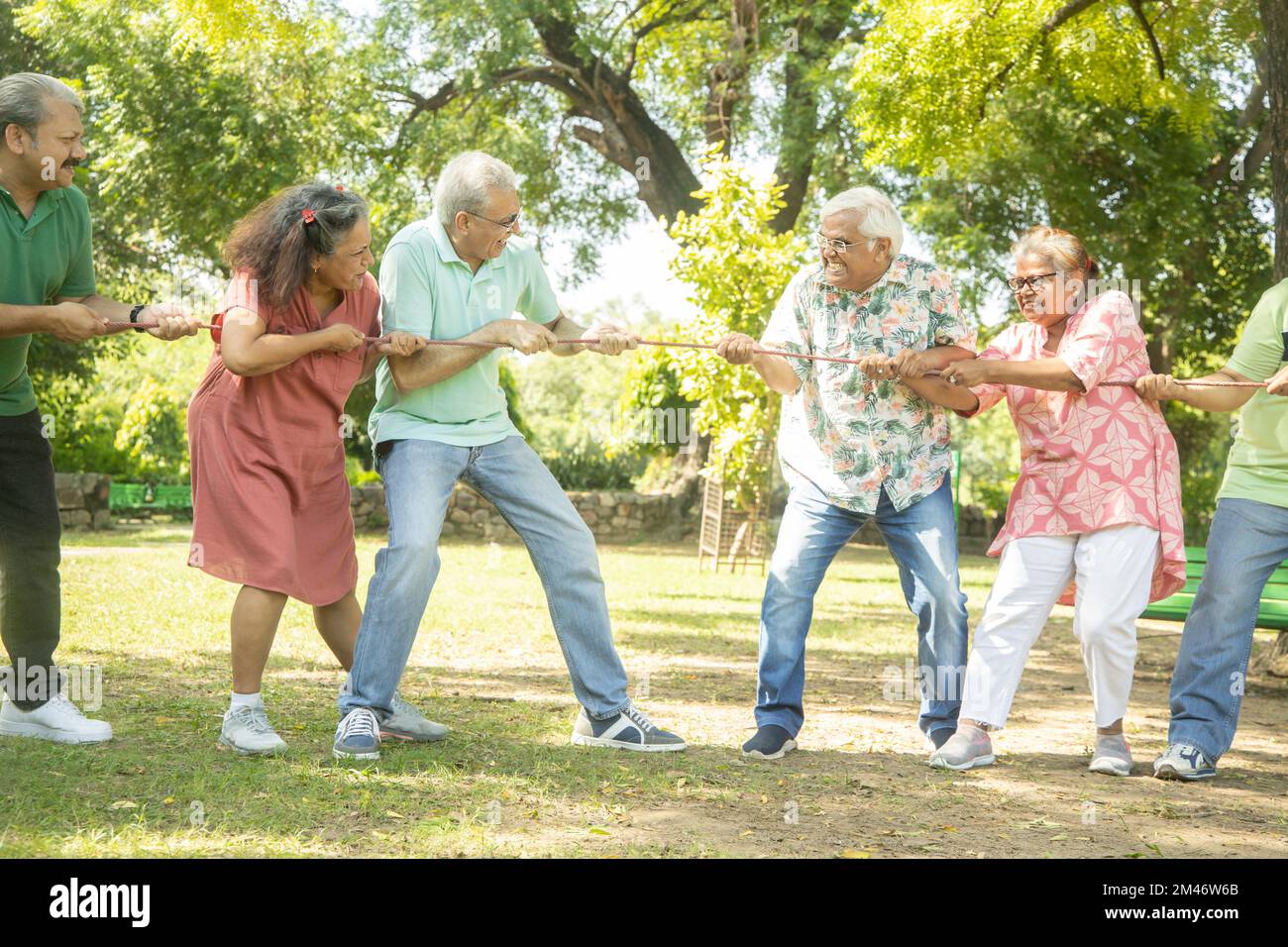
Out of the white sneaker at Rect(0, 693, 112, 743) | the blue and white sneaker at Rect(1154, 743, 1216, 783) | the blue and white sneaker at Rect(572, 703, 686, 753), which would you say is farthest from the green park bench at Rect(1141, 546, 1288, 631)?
the white sneaker at Rect(0, 693, 112, 743)

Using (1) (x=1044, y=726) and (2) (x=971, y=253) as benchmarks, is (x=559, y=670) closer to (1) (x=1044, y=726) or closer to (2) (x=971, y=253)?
(1) (x=1044, y=726)

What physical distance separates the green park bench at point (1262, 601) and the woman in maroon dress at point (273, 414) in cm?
417

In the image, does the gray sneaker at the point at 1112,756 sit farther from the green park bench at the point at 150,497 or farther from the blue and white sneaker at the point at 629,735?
the green park bench at the point at 150,497

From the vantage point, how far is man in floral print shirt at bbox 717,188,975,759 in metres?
4.62

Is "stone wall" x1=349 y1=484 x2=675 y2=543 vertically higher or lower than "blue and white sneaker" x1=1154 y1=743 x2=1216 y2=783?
lower

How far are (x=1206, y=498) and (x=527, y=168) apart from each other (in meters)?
12.7

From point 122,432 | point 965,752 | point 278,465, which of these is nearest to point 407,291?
point 278,465

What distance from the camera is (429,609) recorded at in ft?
29.8

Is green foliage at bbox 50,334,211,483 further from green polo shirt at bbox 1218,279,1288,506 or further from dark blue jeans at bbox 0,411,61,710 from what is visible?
green polo shirt at bbox 1218,279,1288,506

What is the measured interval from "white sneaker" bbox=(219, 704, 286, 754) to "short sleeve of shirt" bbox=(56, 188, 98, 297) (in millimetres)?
1593

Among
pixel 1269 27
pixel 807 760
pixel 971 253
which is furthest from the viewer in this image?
pixel 971 253

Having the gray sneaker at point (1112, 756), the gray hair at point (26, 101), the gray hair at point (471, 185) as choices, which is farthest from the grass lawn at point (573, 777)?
the gray hair at point (26, 101)

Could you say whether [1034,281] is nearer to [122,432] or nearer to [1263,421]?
[1263,421]
